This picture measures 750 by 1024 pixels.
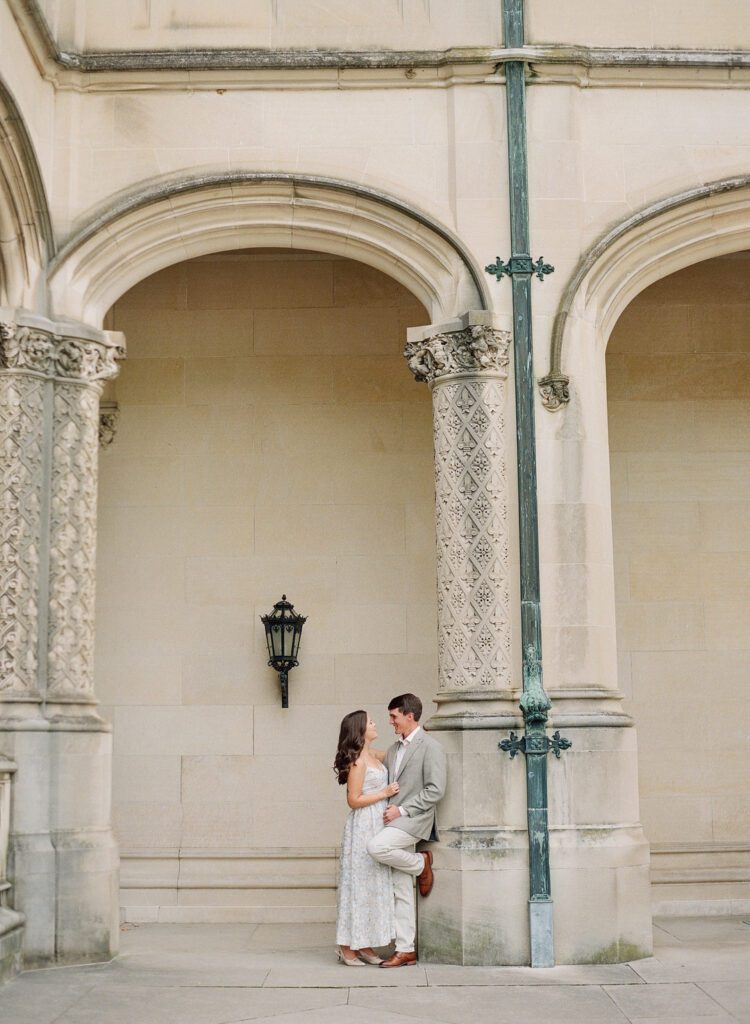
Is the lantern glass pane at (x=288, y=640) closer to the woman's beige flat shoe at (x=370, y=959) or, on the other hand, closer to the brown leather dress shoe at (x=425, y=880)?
the brown leather dress shoe at (x=425, y=880)

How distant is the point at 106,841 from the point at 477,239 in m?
4.61

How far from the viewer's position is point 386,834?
8.04m

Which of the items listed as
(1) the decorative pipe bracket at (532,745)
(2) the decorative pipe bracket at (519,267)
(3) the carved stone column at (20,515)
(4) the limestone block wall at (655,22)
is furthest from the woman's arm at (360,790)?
(4) the limestone block wall at (655,22)

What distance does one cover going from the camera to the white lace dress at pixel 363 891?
26.1ft

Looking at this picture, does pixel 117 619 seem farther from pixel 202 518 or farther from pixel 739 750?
pixel 739 750

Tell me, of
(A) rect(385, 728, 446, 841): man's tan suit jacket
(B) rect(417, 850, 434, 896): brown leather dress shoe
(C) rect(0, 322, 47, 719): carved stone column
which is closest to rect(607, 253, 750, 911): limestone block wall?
(B) rect(417, 850, 434, 896): brown leather dress shoe

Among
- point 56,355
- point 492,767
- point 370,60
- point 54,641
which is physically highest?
point 370,60

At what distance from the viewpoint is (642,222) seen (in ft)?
29.6

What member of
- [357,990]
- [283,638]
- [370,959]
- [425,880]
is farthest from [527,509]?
[357,990]

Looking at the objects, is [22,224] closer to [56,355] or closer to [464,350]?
[56,355]

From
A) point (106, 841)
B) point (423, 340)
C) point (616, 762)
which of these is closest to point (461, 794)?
point (616, 762)

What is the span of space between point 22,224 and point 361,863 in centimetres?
463

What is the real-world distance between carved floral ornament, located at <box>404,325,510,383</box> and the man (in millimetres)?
2207

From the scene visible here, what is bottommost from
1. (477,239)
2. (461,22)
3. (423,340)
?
(423,340)
